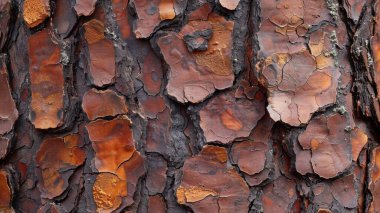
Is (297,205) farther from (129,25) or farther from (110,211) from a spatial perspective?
(129,25)

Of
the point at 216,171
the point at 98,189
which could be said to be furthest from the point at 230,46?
the point at 98,189

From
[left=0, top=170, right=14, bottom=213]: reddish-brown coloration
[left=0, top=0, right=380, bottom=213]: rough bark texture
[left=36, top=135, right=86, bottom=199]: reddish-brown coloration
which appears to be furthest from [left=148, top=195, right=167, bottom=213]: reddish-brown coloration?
[left=0, top=170, right=14, bottom=213]: reddish-brown coloration

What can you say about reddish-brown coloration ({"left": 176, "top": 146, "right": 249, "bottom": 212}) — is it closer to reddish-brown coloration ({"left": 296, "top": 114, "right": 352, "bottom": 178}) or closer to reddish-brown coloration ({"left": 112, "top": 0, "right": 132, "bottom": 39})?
reddish-brown coloration ({"left": 296, "top": 114, "right": 352, "bottom": 178})

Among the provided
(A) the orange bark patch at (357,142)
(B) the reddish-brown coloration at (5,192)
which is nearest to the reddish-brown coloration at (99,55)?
(B) the reddish-brown coloration at (5,192)

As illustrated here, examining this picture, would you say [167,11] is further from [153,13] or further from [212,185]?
[212,185]

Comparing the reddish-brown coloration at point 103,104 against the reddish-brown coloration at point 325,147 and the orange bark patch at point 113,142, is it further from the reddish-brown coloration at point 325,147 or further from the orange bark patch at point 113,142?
A: the reddish-brown coloration at point 325,147

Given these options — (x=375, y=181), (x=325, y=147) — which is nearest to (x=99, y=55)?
(x=325, y=147)
